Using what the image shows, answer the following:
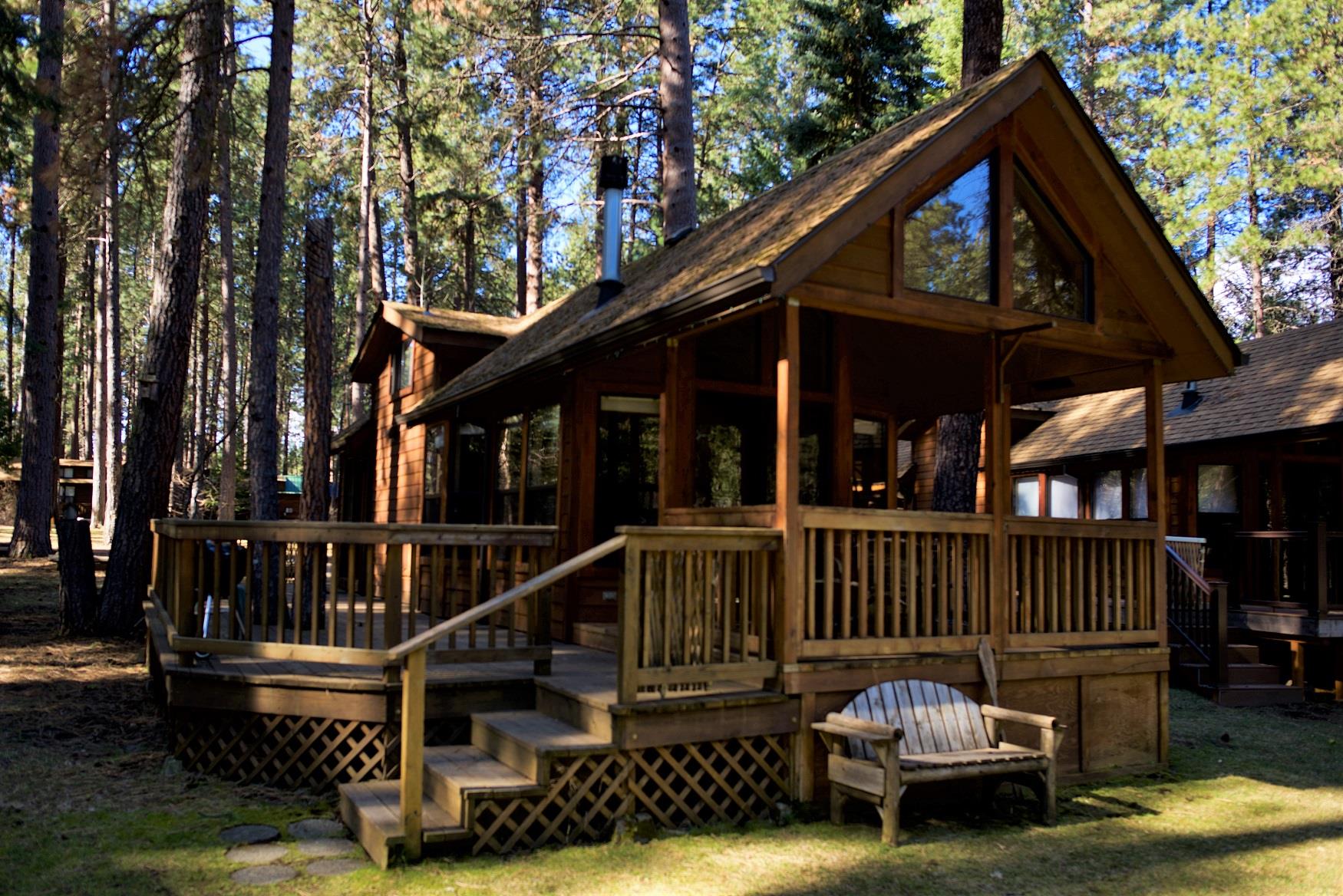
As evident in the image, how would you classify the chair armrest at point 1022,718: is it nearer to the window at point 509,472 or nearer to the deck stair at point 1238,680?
the window at point 509,472

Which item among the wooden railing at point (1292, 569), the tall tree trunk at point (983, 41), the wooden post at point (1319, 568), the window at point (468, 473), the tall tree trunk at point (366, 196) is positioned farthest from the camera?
the tall tree trunk at point (366, 196)

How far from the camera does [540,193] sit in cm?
2756

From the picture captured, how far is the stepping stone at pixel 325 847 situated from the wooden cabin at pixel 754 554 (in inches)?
6.6

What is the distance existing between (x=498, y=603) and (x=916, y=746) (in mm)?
2845

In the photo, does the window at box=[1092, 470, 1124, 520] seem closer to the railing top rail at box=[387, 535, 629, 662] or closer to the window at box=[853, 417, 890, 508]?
the window at box=[853, 417, 890, 508]

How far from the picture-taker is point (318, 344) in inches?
518

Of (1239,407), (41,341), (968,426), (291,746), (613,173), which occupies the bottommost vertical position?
(291,746)

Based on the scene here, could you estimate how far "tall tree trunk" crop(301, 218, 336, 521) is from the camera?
1302cm

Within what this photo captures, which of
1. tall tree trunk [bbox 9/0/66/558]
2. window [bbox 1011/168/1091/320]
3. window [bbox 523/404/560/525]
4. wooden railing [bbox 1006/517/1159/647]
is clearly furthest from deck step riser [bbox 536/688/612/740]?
tall tree trunk [bbox 9/0/66/558]

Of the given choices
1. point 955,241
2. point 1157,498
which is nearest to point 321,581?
point 955,241

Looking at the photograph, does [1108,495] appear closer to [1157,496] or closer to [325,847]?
[1157,496]

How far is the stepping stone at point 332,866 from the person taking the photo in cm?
508

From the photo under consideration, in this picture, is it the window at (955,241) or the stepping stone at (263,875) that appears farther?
the window at (955,241)

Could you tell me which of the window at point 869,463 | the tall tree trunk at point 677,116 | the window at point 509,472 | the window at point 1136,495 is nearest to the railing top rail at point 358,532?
the window at point 509,472
